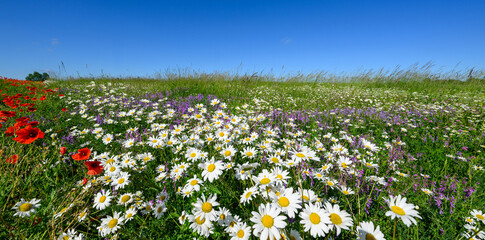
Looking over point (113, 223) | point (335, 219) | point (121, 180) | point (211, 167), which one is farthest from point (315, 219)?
point (121, 180)

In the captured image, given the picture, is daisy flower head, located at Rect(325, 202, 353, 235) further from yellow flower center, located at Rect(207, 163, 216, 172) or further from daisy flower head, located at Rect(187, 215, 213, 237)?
yellow flower center, located at Rect(207, 163, 216, 172)


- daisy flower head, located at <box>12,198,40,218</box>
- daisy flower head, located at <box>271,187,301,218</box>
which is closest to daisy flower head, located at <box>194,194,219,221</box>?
daisy flower head, located at <box>271,187,301,218</box>

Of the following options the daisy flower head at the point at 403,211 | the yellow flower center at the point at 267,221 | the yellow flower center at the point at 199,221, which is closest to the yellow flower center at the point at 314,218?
the yellow flower center at the point at 267,221

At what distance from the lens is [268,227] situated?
38.5 inches

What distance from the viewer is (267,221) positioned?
99 cm

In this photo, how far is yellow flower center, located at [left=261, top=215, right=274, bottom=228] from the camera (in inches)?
38.6

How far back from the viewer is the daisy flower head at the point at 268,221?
0.94 m

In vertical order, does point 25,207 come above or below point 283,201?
below

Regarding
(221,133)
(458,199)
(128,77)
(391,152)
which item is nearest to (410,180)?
(458,199)

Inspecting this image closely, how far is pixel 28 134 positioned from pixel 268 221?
2.79 metres

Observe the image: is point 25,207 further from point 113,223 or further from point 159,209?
point 159,209

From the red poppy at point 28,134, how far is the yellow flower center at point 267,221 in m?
2.51

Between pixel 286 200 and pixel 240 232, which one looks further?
pixel 240 232

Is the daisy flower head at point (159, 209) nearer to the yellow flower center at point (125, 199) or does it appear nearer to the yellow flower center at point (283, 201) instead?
the yellow flower center at point (125, 199)
